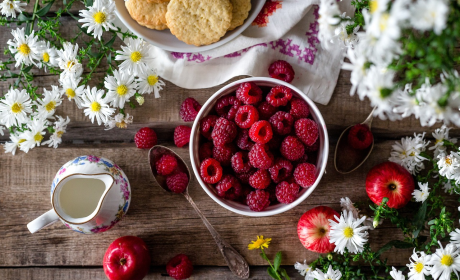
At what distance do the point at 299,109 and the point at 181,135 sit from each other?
1.39ft

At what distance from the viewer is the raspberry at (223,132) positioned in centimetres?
121

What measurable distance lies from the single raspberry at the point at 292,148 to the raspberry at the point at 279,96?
0.35 ft

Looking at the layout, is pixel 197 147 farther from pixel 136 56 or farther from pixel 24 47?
pixel 24 47

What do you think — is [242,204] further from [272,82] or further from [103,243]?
[103,243]

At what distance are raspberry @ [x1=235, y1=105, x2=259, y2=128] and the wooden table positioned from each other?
0.26 m

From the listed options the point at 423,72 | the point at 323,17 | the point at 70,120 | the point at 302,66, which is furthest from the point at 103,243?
the point at 423,72

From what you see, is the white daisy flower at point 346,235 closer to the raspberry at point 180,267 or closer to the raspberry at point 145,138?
the raspberry at point 180,267

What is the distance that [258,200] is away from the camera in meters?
1.22

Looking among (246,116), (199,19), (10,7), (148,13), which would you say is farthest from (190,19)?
(10,7)

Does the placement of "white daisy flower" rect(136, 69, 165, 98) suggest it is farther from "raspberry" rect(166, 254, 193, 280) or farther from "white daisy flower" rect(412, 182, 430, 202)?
"white daisy flower" rect(412, 182, 430, 202)

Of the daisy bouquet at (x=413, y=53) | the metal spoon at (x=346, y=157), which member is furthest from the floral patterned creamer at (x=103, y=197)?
the daisy bouquet at (x=413, y=53)

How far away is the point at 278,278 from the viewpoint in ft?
4.55

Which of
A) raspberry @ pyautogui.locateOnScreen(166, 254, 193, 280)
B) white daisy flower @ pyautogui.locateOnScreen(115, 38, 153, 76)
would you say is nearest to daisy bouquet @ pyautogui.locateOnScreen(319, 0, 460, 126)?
white daisy flower @ pyautogui.locateOnScreen(115, 38, 153, 76)

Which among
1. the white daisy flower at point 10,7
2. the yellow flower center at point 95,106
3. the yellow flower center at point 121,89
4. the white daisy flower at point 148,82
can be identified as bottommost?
the yellow flower center at point 95,106
